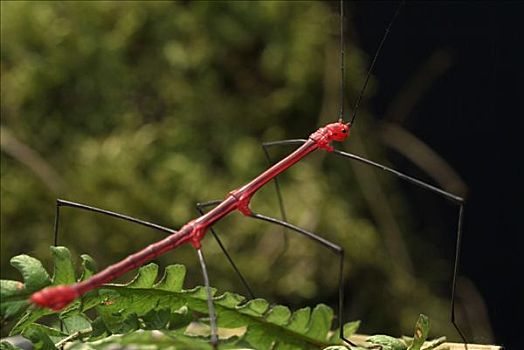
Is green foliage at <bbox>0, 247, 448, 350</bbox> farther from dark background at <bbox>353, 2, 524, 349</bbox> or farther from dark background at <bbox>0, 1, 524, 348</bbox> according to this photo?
dark background at <bbox>353, 2, 524, 349</bbox>

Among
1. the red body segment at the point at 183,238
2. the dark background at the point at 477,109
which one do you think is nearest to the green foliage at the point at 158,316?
the red body segment at the point at 183,238

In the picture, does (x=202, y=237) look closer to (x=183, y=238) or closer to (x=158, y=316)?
(x=183, y=238)

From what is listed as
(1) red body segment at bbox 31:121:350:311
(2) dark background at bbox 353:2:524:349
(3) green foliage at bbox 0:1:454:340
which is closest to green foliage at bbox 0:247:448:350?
(1) red body segment at bbox 31:121:350:311

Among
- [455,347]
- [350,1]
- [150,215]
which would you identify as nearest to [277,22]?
[350,1]

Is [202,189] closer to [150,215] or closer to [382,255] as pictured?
[150,215]

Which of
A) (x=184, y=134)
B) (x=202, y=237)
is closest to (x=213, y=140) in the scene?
(x=184, y=134)

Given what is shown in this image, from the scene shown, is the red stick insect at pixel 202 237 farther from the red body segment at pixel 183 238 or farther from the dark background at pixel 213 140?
the dark background at pixel 213 140
